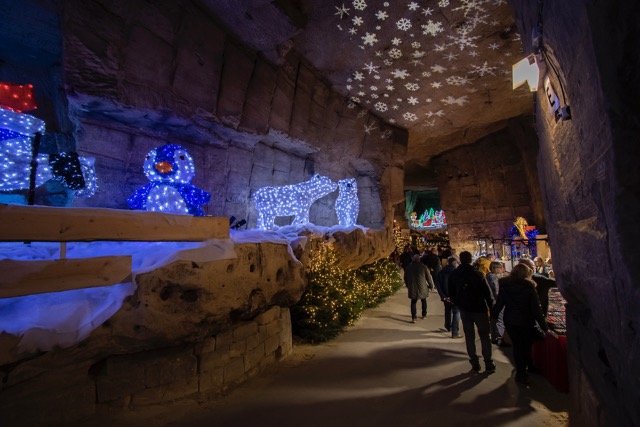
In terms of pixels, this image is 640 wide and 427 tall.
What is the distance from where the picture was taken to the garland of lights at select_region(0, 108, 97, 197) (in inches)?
145

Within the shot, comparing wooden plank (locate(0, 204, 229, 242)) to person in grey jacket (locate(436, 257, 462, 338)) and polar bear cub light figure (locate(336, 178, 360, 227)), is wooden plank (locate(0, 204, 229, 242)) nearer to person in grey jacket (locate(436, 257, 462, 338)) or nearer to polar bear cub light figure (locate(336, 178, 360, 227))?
person in grey jacket (locate(436, 257, 462, 338))

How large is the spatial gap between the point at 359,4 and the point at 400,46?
161cm

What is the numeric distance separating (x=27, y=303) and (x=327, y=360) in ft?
12.0

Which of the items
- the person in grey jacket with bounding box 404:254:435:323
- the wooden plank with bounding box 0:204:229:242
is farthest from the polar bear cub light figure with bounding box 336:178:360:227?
the wooden plank with bounding box 0:204:229:242

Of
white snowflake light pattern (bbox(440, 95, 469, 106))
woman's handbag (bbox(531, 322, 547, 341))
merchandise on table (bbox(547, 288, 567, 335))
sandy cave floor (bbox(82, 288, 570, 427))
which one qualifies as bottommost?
sandy cave floor (bbox(82, 288, 570, 427))

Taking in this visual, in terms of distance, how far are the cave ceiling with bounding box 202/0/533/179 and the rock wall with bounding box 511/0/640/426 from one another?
4.55 metres

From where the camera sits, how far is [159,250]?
3.28 metres

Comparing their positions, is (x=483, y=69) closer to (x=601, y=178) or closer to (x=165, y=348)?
(x=601, y=178)

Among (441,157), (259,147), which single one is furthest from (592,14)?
(441,157)

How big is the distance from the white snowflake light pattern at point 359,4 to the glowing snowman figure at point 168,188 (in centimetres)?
459

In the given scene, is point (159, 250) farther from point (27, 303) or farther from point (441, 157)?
point (441, 157)

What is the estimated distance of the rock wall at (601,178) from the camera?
3.94ft

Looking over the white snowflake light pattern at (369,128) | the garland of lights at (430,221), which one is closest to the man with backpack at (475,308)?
the white snowflake light pattern at (369,128)

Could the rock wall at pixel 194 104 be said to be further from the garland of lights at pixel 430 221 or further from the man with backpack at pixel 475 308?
the garland of lights at pixel 430 221
